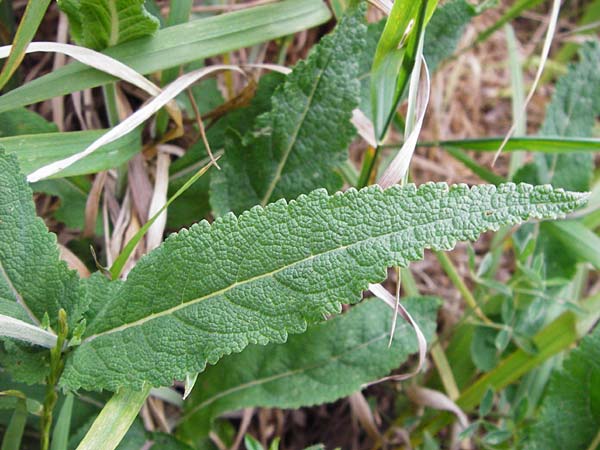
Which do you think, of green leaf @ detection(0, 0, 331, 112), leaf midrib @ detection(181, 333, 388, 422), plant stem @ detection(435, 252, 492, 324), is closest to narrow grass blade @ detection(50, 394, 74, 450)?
leaf midrib @ detection(181, 333, 388, 422)

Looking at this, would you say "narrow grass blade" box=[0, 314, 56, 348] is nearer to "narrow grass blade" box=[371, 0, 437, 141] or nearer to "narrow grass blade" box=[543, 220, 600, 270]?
"narrow grass blade" box=[371, 0, 437, 141]

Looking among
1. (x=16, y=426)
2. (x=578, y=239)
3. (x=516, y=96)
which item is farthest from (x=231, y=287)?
(x=516, y=96)

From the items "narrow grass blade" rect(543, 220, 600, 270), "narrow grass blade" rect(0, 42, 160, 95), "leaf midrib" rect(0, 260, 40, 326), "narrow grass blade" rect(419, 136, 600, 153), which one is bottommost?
"narrow grass blade" rect(543, 220, 600, 270)

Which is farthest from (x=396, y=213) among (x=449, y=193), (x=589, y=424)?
(x=589, y=424)

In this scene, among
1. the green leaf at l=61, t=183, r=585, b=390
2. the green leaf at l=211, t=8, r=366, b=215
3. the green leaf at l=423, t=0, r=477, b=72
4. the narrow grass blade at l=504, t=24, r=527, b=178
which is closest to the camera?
the green leaf at l=61, t=183, r=585, b=390

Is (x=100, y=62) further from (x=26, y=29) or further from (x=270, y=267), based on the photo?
(x=270, y=267)

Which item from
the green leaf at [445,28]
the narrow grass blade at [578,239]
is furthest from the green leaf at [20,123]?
the narrow grass blade at [578,239]
